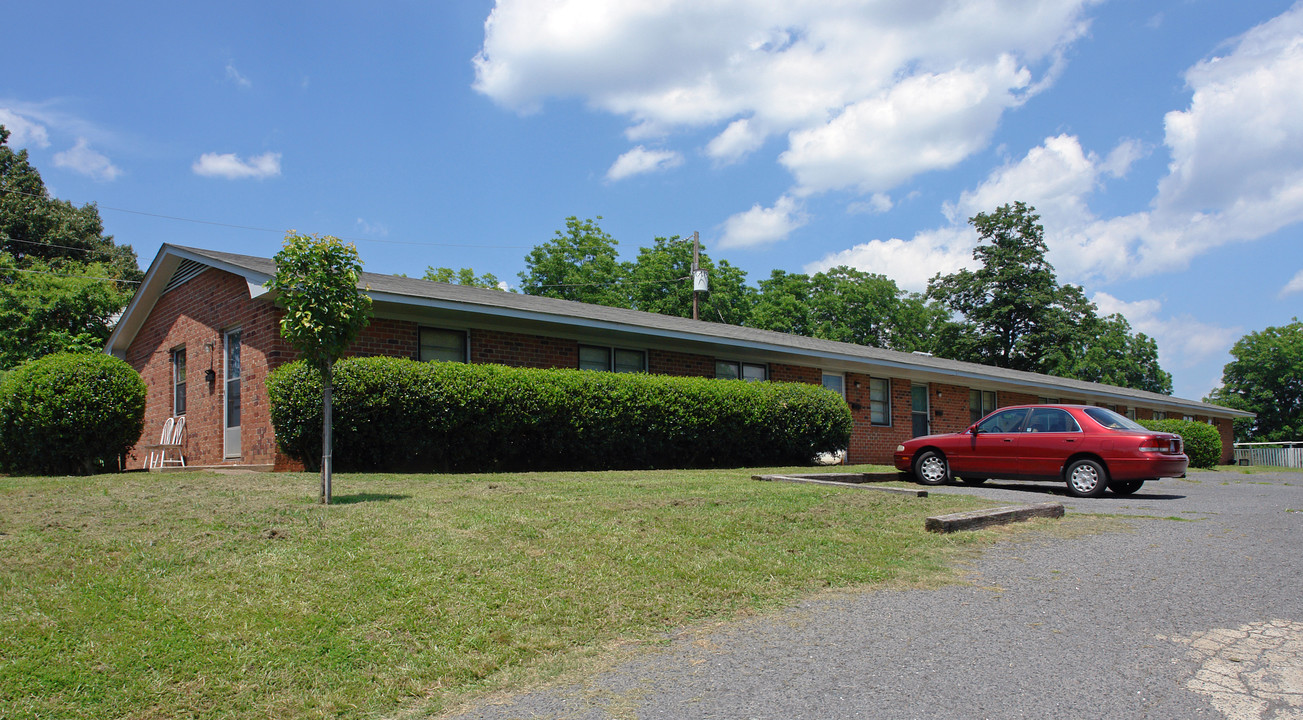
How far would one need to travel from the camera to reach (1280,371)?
65.8m

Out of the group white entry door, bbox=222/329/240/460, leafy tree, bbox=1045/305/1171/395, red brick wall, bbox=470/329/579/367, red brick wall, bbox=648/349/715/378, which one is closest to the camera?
white entry door, bbox=222/329/240/460

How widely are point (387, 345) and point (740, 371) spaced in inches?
360

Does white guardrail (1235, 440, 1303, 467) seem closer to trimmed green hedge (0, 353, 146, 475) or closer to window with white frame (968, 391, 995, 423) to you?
window with white frame (968, 391, 995, 423)

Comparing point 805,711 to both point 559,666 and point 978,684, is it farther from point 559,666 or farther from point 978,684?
point 559,666

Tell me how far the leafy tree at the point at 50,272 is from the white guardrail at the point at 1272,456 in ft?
161

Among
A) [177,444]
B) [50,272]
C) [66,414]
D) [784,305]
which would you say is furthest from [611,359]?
[784,305]

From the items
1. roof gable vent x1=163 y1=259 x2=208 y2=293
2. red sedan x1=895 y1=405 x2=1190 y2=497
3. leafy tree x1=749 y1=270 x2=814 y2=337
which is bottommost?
red sedan x1=895 y1=405 x2=1190 y2=497

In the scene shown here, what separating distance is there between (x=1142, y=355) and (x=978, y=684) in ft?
258

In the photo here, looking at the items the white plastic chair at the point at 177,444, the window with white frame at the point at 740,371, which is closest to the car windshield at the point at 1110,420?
the window with white frame at the point at 740,371

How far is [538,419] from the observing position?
13055 millimetres

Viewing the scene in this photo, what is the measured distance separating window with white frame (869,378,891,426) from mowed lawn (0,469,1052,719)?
1493 centimetres

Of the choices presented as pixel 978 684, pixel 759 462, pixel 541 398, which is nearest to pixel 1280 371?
pixel 759 462

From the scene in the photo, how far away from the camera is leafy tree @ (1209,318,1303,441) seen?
2557 inches

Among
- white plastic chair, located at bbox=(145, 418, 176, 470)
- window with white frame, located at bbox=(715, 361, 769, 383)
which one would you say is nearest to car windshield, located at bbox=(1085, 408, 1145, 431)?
window with white frame, located at bbox=(715, 361, 769, 383)
